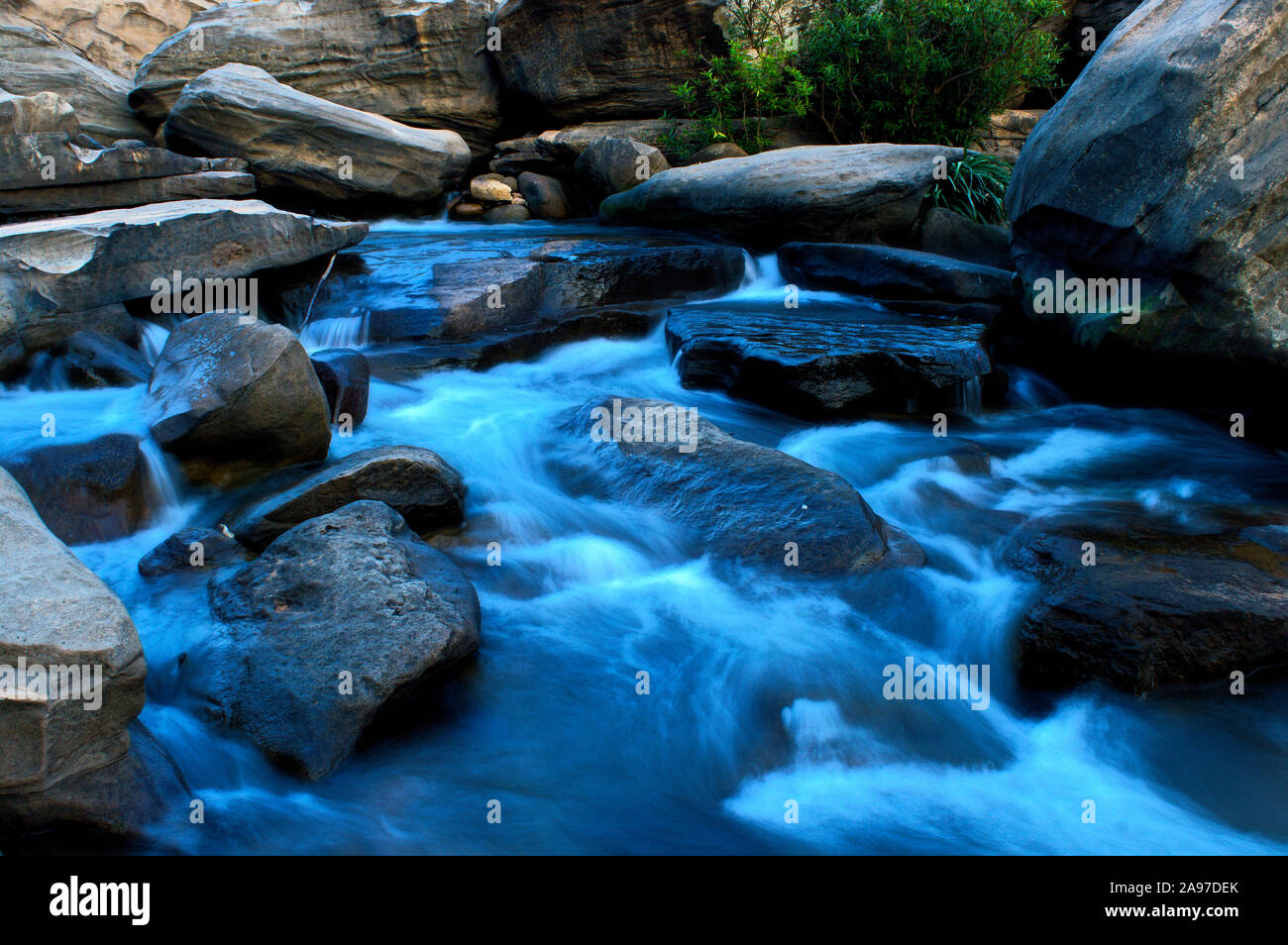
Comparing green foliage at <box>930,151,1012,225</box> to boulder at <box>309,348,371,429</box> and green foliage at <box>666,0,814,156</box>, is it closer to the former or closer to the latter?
green foliage at <box>666,0,814,156</box>

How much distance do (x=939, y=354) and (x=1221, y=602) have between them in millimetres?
2734

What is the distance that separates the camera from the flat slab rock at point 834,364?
5738 mm

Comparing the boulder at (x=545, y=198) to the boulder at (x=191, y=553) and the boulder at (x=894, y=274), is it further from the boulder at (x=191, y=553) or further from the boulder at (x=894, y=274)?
the boulder at (x=191, y=553)

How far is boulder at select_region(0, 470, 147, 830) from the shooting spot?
8.03 feet

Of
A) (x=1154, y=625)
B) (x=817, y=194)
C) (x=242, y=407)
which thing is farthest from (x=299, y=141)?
(x=1154, y=625)

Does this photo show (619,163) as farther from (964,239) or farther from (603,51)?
(964,239)

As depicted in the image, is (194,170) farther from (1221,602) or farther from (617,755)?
(1221,602)

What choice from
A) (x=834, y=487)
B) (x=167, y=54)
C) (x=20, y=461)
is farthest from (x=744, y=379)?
(x=167, y=54)

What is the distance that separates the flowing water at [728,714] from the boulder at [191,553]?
113 mm

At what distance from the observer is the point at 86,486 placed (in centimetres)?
429

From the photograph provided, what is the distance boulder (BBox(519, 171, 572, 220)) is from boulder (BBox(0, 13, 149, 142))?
5.20m

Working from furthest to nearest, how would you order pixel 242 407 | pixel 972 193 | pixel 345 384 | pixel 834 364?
pixel 972 193 < pixel 834 364 < pixel 345 384 < pixel 242 407

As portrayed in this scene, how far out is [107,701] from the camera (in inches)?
102

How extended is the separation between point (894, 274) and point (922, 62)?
4948 millimetres
